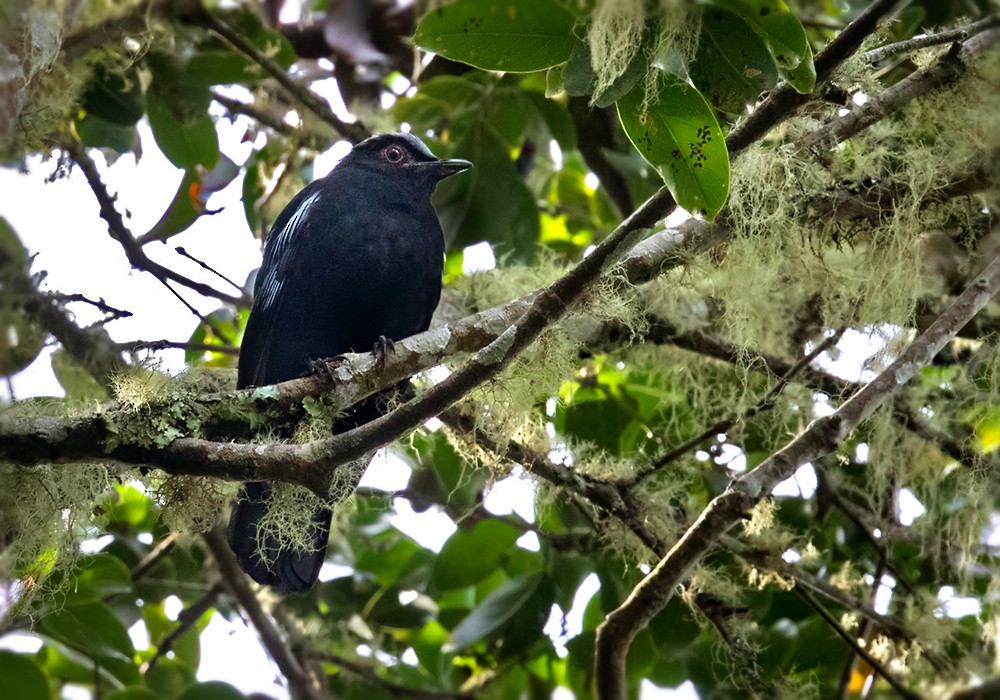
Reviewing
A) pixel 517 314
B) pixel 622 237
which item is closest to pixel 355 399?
pixel 517 314

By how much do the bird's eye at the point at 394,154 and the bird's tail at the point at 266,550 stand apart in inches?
54.7

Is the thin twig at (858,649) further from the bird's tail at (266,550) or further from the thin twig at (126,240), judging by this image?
the thin twig at (126,240)

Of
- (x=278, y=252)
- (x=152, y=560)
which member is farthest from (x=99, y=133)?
(x=152, y=560)

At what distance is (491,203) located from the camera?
3912 mm

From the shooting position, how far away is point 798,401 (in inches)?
136

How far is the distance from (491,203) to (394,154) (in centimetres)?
40

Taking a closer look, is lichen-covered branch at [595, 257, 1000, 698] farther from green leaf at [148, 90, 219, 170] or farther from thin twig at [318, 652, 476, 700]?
green leaf at [148, 90, 219, 170]

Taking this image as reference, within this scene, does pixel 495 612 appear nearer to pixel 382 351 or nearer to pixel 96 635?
pixel 382 351

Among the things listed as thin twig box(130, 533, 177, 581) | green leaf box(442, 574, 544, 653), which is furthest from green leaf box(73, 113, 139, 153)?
green leaf box(442, 574, 544, 653)

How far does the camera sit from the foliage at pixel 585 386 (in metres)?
2.38

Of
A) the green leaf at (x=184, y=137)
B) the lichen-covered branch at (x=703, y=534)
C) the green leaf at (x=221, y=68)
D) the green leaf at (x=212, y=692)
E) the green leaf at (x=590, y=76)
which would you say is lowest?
the lichen-covered branch at (x=703, y=534)

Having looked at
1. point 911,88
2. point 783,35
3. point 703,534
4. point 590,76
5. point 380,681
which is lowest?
point 380,681

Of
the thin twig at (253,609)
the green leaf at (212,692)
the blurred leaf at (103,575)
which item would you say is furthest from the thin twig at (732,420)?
the blurred leaf at (103,575)

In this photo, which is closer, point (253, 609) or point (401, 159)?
point (253, 609)
